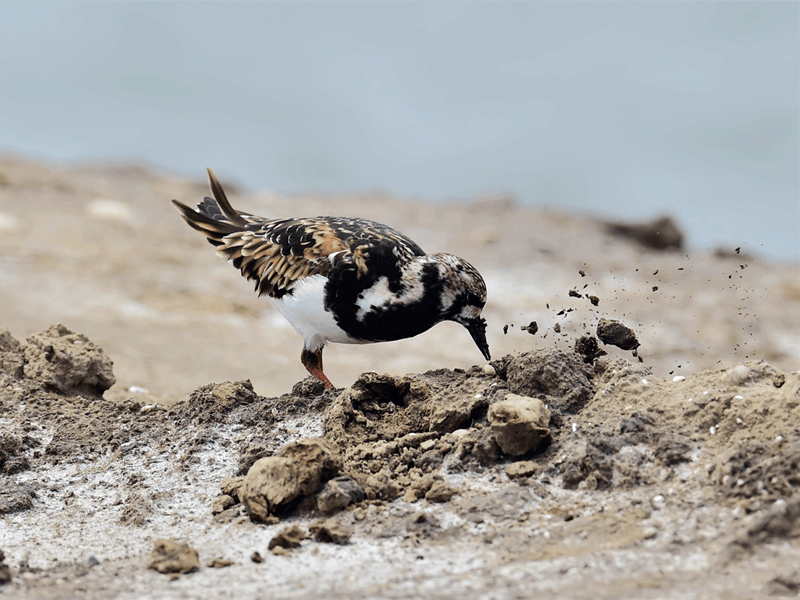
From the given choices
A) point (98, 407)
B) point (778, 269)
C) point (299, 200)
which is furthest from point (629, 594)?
point (299, 200)

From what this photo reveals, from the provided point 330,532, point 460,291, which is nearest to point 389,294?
point 460,291

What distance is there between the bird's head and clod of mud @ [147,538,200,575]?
8.69 feet

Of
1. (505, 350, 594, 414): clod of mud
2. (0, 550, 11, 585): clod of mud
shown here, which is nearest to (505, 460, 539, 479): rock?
(505, 350, 594, 414): clod of mud

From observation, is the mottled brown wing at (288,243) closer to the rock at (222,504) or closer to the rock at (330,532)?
the rock at (222,504)

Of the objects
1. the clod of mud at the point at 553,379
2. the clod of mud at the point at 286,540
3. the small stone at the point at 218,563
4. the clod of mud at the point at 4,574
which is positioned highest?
the clod of mud at the point at 553,379

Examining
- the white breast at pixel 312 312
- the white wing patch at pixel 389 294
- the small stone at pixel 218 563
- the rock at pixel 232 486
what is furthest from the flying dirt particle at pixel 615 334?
the small stone at pixel 218 563

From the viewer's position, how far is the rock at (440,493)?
4.28 metres

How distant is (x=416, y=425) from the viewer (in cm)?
511

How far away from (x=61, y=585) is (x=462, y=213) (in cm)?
2085

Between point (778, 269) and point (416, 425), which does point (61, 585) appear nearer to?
point (416, 425)

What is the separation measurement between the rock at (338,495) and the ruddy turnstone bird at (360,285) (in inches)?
69.9

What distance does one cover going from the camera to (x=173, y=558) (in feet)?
12.7

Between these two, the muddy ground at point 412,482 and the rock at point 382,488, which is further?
the rock at point 382,488

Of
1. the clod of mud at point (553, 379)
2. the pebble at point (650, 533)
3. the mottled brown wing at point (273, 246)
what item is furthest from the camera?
the mottled brown wing at point (273, 246)
